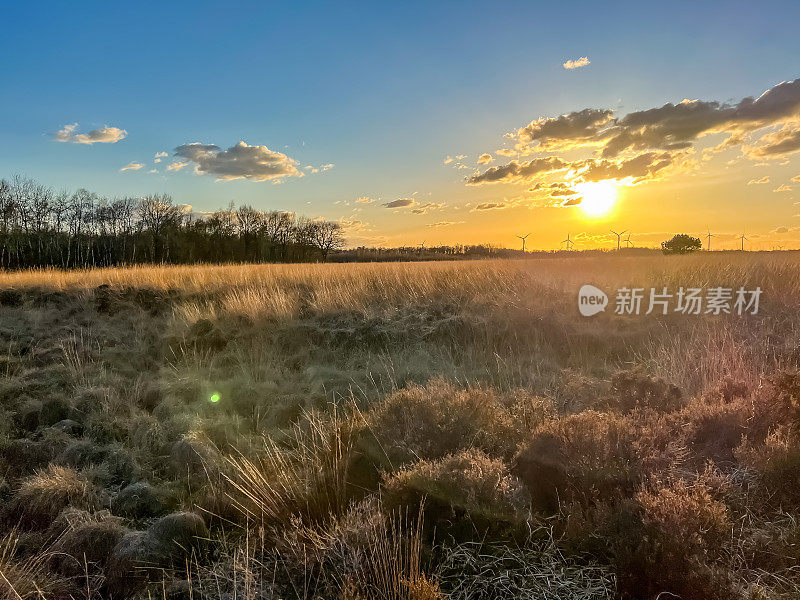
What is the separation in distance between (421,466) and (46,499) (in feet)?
12.4

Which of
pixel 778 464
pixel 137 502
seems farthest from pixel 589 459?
pixel 137 502

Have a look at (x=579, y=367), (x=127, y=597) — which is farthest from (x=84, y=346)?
(x=579, y=367)

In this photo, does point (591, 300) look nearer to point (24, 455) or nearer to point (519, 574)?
point (519, 574)

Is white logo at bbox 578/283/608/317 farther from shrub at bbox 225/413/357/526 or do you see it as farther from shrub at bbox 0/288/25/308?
shrub at bbox 0/288/25/308

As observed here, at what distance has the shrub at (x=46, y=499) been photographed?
15.4ft

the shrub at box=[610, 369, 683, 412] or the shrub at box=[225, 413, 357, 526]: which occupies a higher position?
the shrub at box=[610, 369, 683, 412]

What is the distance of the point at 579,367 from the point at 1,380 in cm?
989

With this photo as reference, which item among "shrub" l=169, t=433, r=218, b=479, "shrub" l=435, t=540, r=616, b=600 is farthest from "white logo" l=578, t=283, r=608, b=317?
"shrub" l=169, t=433, r=218, b=479

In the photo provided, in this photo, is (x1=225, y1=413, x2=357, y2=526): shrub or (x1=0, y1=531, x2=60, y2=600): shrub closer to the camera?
(x1=0, y1=531, x2=60, y2=600): shrub

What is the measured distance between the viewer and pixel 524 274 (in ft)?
51.9

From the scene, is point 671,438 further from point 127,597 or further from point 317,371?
point 317,371

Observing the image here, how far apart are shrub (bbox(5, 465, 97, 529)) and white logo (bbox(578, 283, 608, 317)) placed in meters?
9.35

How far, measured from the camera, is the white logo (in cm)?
1085

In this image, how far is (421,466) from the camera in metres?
4.04
